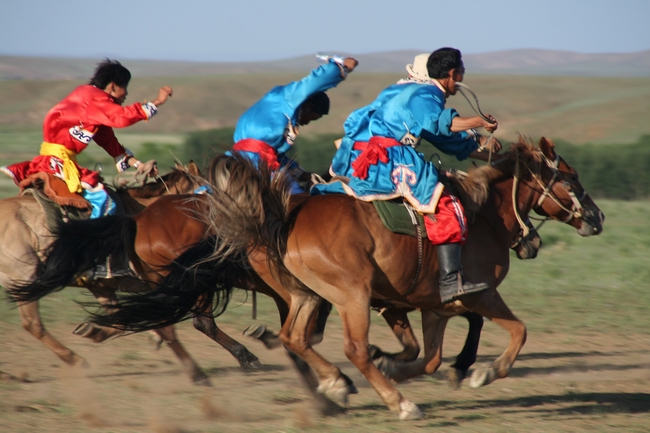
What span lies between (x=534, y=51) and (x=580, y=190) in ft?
475

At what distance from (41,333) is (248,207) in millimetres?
2272

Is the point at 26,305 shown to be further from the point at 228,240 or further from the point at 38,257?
the point at 228,240

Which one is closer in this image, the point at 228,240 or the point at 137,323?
the point at 228,240

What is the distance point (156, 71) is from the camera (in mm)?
98000

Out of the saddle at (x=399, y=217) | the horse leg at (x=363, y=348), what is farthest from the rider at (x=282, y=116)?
the horse leg at (x=363, y=348)

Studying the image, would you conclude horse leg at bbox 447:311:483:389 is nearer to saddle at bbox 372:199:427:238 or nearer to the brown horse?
the brown horse

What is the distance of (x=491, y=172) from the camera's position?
5.50m

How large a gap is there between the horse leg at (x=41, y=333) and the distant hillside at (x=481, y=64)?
264 feet

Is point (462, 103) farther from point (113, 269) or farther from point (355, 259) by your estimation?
point (355, 259)

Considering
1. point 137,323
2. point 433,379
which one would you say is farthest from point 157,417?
point 433,379

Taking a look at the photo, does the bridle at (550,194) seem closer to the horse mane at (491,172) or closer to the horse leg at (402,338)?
the horse mane at (491,172)

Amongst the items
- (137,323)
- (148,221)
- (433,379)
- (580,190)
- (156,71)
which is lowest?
(156,71)

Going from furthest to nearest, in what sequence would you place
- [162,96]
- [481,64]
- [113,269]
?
[481,64], [162,96], [113,269]

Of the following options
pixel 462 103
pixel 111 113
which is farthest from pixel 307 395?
pixel 462 103
